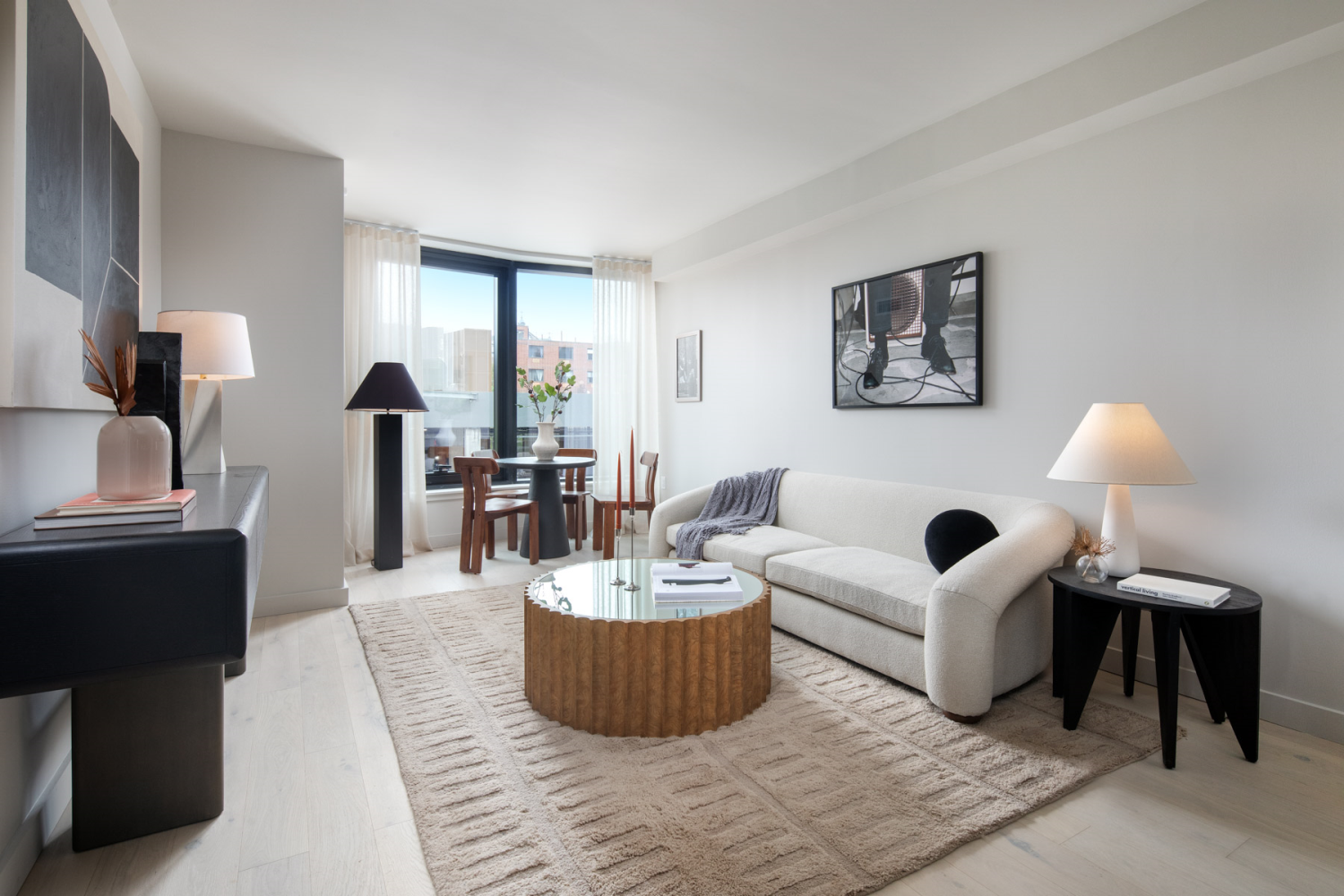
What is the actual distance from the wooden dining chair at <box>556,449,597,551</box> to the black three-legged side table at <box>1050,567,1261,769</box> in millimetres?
3758

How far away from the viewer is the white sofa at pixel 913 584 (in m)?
2.44

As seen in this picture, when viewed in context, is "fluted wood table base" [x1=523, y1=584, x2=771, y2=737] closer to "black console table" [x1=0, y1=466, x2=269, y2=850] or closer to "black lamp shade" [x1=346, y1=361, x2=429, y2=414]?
"black console table" [x1=0, y1=466, x2=269, y2=850]

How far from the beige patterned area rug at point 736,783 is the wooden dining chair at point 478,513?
1817mm

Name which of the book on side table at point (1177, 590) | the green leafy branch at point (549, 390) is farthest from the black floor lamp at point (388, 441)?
the book on side table at point (1177, 590)

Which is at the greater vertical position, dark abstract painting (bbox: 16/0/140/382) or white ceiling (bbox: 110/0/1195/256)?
white ceiling (bbox: 110/0/1195/256)

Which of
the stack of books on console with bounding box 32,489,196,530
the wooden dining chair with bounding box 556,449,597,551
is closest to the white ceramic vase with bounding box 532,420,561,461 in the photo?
the wooden dining chair with bounding box 556,449,597,551

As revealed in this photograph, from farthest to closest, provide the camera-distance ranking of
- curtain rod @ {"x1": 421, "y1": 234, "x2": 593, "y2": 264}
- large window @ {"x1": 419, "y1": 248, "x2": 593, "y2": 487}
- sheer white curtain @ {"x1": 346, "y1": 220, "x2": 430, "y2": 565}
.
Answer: large window @ {"x1": 419, "y1": 248, "x2": 593, "y2": 487}
curtain rod @ {"x1": 421, "y1": 234, "x2": 593, "y2": 264}
sheer white curtain @ {"x1": 346, "y1": 220, "x2": 430, "y2": 565}

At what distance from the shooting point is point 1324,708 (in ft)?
7.78

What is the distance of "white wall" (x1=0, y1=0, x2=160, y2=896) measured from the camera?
1.52 metres

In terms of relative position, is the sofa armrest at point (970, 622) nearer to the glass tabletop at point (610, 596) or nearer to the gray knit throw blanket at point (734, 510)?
the glass tabletop at point (610, 596)

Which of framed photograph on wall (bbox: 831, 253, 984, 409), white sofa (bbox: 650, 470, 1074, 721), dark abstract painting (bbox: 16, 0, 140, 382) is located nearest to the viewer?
dark abstract painting (bbox: 16, 0, 140, 382)

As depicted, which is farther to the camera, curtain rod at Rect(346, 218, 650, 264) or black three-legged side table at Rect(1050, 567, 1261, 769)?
curtain rod at Rect(346, 218, 650, 264)

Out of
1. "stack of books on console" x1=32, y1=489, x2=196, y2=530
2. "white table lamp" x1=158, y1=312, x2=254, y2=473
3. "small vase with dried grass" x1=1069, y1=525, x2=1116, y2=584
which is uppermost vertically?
"white table lamp" x1=158, y1=312, x2=254, y2=473

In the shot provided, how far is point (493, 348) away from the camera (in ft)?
20.0
